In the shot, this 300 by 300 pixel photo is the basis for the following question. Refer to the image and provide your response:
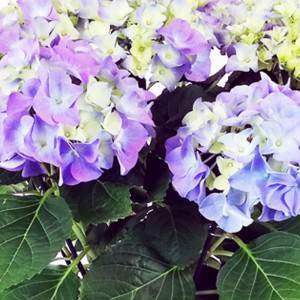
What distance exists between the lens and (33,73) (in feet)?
2.35

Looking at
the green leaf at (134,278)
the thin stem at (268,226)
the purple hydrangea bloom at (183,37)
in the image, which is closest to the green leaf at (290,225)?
the thin stem at (268,226)

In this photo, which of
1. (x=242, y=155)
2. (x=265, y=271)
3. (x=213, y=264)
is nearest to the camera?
(x=242, y=155)

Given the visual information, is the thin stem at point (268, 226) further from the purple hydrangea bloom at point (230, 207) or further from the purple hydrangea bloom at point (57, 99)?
the purple hydrangea bloom at point (57, 99)

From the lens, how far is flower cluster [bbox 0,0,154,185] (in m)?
0.69

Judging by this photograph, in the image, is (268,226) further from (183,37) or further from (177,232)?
(183,37)

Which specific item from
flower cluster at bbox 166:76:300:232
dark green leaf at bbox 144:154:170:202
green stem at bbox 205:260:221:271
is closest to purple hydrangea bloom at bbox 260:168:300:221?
flower cluster at bbox 166:76:300:232

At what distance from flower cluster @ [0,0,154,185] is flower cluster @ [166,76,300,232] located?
0.04m

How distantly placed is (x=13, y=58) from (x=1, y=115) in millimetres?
50

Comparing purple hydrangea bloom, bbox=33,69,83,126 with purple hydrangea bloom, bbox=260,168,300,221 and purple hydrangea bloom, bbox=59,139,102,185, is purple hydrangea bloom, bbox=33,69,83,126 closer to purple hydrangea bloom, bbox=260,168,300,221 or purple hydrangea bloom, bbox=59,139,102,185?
purple hydrangea bloom, bbox=59,139,102,185

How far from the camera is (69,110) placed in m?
0.69

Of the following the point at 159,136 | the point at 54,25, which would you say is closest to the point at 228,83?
the point at 159,136

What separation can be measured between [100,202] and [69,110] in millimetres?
112

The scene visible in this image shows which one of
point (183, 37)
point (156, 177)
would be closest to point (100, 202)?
point (156, 177)

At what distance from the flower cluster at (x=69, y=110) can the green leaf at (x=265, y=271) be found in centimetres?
15
